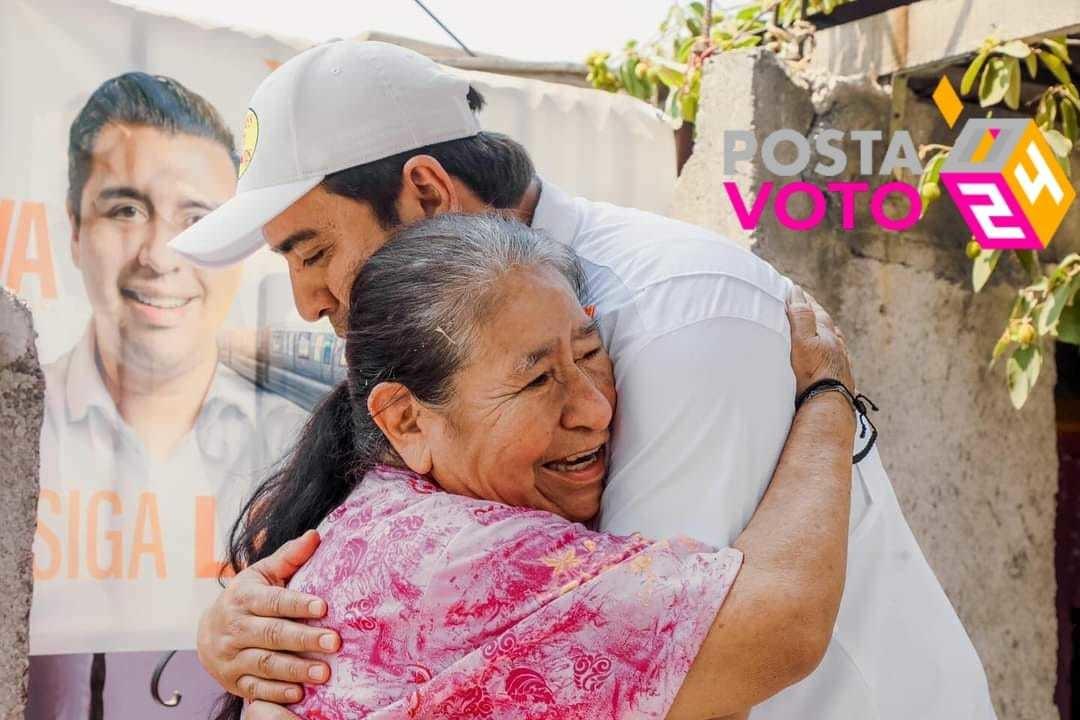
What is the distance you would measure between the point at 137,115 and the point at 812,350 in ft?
7.20

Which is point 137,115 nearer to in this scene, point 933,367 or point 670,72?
point 670,72

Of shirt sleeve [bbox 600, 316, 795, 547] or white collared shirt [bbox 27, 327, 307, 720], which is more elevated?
shirt sleeve [bbox 600, 316, 795, 547]

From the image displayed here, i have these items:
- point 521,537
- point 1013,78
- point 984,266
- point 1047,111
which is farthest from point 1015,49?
point 521,537

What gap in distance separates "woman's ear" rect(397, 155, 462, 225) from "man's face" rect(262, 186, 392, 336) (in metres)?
0.05

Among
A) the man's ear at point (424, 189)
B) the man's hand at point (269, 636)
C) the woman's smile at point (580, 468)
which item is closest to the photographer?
the man's hand at point (269, 636)

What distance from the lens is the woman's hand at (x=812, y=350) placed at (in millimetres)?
1657

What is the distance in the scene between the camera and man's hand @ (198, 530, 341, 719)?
142 cm

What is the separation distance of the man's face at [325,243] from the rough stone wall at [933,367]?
170 centimetres

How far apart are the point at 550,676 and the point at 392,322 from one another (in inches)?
19.1

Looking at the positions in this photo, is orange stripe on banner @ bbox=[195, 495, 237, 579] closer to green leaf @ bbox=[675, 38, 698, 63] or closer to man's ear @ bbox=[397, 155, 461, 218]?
man's ear @ bbox=[397, 155, 461, 218]

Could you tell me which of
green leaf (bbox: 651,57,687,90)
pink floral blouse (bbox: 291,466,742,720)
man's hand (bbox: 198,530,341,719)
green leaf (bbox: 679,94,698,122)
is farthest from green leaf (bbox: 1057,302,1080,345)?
man's hand (bbox: 198,530,341,719)

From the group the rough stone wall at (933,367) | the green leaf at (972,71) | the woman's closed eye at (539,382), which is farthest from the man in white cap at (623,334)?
the green leaf at (972,71)

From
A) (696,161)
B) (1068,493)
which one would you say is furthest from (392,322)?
(1068,493)

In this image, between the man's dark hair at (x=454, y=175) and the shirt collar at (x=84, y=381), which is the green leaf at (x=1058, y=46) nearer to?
the man's dark hair at (x=454, y=175)
